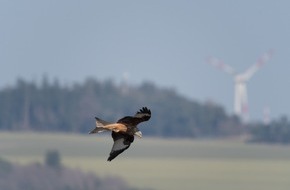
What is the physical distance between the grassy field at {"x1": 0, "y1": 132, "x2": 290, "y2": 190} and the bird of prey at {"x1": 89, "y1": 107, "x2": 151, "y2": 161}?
114 feet

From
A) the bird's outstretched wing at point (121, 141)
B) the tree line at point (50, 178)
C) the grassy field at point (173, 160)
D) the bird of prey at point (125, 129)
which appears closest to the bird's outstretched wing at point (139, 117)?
the bird of prey at point (125, 129)

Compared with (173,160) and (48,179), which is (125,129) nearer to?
(48,179)

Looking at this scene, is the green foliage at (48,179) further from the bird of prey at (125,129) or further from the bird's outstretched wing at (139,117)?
the bird's outstretched wing at (139,117)

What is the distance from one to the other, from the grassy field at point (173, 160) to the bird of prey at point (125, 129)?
34671mm

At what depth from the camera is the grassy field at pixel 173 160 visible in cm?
5284

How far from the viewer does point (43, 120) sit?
2238 inches

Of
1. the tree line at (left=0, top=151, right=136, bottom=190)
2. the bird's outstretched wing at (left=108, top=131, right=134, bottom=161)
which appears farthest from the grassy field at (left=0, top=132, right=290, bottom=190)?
the bird's outstretched wing at (left=108, top=131, right=134, bottom=161)

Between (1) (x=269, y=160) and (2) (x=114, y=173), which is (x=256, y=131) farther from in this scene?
(2) (x=114, y=173)

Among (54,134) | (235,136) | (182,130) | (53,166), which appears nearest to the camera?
(53,166)

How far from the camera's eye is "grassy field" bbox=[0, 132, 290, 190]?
52844 mm

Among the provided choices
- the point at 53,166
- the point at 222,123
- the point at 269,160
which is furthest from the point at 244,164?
the point at 53,166

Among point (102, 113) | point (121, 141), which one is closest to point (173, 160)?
point (102, 113)

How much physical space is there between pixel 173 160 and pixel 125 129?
40.6 metres

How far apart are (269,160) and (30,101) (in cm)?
1064
